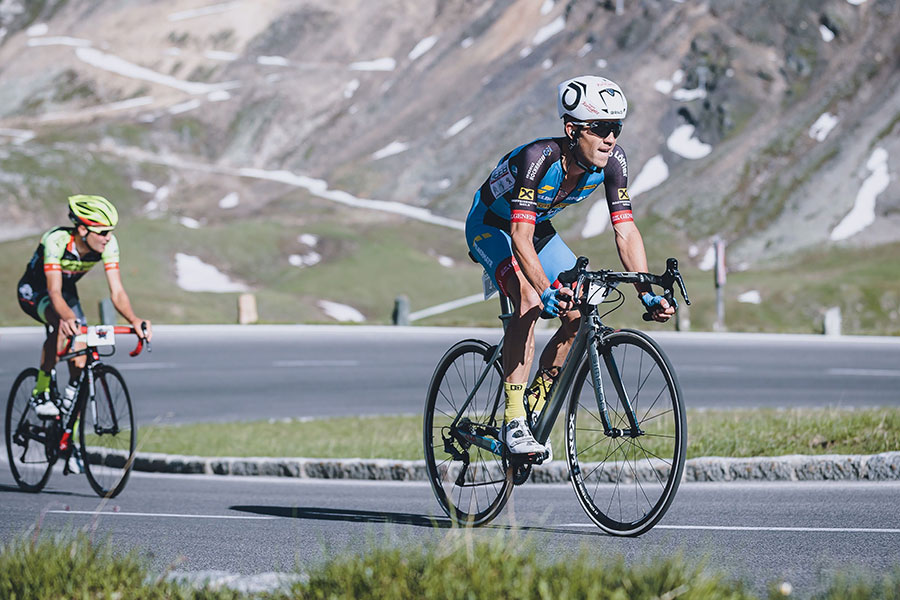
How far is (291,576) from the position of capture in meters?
4.14

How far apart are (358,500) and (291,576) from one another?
3480mm

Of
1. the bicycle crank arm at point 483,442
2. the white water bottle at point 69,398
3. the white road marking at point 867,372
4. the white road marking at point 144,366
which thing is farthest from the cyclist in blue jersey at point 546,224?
the white road marking at point 144,366

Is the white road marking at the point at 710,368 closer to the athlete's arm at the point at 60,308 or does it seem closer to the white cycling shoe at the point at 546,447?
the athlete's arm at the point at 60,308

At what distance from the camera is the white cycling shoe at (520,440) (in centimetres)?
559

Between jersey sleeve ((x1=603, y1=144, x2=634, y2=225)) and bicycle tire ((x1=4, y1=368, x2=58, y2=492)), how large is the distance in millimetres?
4821

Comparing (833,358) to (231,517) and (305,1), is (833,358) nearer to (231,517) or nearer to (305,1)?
(231,517)

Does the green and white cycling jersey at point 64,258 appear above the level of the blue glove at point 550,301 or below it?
above

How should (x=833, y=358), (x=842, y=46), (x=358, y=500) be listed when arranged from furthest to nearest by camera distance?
(x=842, y=46) → (x=833, y=358) → (x=358, y=500)

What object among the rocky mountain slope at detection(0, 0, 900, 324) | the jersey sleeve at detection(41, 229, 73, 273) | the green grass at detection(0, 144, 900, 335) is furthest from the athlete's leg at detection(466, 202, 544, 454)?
the rocky mountain slope at detection(0, 0, 900, 324)

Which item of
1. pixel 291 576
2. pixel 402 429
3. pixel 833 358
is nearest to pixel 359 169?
pixel 833 358

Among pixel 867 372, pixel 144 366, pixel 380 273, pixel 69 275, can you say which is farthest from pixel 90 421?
pixel 380 273

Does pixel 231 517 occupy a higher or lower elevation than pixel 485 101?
lower

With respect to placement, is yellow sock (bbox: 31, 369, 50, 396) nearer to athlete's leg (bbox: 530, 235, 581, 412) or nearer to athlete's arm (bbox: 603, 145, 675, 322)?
athlete's leg (bbox: 530, 235, 581, 412)

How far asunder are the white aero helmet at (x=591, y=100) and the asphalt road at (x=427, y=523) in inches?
74.0
